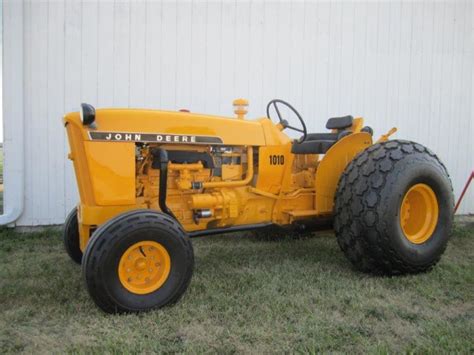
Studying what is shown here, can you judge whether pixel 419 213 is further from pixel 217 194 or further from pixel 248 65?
pixel 248 65

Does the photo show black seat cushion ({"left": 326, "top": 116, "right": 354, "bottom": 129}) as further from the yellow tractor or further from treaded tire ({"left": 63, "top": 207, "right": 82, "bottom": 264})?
treaded tire ({"left": 63, "top": 207, "right": 82, "bottom": 264})

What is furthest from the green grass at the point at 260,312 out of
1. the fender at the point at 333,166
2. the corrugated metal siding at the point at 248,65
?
→ the corrugated metal siding at the point at 248,65

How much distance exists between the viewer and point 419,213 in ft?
12.1

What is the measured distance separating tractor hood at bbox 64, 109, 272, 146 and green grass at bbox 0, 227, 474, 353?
3.55 feet

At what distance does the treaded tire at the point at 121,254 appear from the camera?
2576 mm

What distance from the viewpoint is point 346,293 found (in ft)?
10.0

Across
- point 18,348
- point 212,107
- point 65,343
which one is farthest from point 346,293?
point 212,107

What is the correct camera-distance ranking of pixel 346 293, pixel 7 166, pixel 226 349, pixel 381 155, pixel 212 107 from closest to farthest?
pixel 226 349 < pixel 346 293 < pixel 381 155 < pixel 7 166 < pixel 212 107

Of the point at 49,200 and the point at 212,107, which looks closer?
the point at 49,200

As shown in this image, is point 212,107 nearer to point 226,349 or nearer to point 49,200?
point 49,200

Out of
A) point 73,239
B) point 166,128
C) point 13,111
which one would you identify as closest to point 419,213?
point 166,128

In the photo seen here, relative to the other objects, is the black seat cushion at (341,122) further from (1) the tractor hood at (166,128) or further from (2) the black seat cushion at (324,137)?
(1) the tractor hood at (166,128)

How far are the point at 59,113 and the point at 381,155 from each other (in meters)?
3.72

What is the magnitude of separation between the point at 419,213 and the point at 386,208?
60cm
